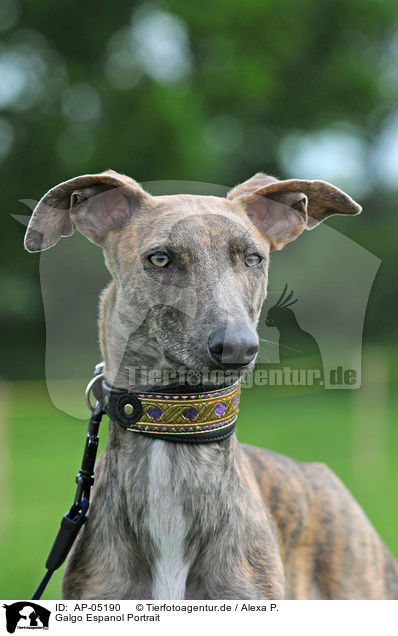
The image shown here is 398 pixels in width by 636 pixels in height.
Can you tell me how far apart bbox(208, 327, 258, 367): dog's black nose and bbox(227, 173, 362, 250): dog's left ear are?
752 mm

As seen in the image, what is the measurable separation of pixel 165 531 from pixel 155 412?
426mm

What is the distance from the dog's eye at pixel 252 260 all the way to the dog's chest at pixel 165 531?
770 mm

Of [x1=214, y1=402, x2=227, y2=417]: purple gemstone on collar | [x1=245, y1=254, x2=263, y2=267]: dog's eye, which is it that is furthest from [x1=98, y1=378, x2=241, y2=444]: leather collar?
[x1=245, y1=254, x2=263, y2=267]: dog's eye

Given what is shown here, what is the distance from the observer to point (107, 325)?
2.41 meters

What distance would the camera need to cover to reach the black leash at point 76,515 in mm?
2291

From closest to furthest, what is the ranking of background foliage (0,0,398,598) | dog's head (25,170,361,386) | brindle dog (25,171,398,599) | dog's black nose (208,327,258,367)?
dog's black nose (208,327,258,367) < dog's head (25,170,361,386) < brindle dog (25,171,398,599) < background foliage (0,0,398,598)

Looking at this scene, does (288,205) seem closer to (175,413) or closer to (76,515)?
(175,413)

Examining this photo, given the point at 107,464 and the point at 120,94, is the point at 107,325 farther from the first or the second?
the point at 120,94

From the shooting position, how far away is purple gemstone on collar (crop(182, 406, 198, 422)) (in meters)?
2.24

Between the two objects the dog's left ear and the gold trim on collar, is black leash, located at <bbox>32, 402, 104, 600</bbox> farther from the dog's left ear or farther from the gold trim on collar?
the dog's left ear

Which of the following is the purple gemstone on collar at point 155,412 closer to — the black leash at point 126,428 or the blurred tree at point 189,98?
the black leash at point 126,428
